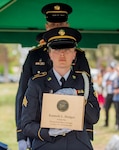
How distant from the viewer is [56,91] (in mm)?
3145

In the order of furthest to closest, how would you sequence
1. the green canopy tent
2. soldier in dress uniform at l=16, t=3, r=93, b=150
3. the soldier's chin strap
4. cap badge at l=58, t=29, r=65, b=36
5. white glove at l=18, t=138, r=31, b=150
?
the green canopy tent → soldier in dress uniform at l=16, t=3, r=93, b=150 → white glove at l=18, t=138, r=31, b=150 → cap badge at l=58, t=29, r=65, b=36 → the soldier's chin strap

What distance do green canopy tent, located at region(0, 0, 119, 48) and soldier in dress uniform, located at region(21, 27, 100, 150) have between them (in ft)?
3.29

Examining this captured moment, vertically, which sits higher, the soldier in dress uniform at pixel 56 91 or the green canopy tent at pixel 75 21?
the green canopy tent at pixel 75 21

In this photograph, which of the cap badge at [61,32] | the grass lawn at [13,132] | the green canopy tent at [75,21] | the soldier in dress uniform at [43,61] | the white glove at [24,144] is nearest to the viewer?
the cap badge at [61,32]

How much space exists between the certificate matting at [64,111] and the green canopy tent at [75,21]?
1238 millimetres

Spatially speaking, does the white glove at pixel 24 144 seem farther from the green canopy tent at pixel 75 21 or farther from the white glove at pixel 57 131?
the green canopy tent at pixel 75 21

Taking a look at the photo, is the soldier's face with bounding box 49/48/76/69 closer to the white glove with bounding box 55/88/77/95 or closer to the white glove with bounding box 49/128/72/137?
the white glove with bounding box 55/88/77/95

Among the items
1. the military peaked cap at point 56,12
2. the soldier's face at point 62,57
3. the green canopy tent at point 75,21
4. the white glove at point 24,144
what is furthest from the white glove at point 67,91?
the green canopy tent at point 75,21

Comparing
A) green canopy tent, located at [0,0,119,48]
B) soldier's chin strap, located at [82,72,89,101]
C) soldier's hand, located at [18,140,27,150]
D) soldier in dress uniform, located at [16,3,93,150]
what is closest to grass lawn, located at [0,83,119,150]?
green canopy tent, located at [0,0,119,48]

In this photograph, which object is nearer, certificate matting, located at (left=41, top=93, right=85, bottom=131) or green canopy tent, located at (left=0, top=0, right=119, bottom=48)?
certificate matting, located at (left=41, top=93, right=85, bottom=131)

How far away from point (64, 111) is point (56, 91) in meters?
0.16

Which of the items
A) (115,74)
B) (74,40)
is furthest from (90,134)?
(115,74)

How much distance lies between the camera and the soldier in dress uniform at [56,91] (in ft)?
10.2

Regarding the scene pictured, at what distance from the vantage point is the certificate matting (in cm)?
302
